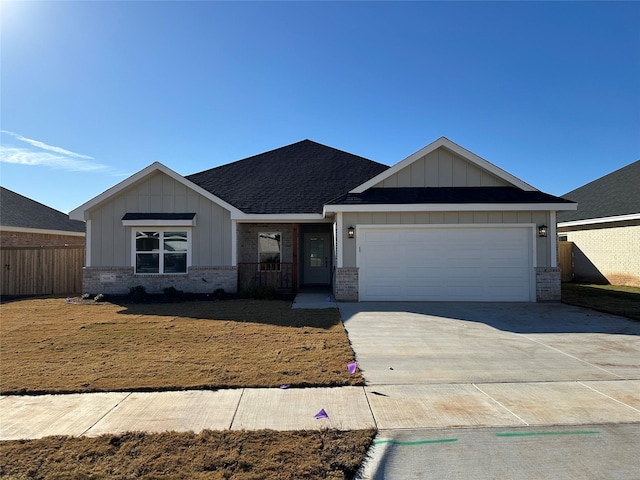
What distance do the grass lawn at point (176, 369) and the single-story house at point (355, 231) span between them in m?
2.19

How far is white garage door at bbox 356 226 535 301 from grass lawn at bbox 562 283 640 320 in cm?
172

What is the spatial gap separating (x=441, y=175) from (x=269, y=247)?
7.04 meters

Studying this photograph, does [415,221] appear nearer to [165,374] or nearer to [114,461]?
[165,374]

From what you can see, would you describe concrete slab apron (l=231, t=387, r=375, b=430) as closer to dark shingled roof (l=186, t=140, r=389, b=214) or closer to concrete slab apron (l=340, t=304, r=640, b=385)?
concrete slab apron (l=340, t=304, r=640, b=385)

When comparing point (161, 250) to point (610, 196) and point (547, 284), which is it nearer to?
point (547, 284)

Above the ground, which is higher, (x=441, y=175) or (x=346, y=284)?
(x=441, y=175)

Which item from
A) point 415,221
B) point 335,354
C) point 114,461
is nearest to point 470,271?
point 415,221

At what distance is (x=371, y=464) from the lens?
3.26m

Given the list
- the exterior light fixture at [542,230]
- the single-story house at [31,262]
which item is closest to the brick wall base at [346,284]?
the exterior light fixture at [542,230]

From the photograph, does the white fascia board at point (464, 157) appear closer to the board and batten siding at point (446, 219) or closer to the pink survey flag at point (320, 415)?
the board and batten siding at point (446, 219)

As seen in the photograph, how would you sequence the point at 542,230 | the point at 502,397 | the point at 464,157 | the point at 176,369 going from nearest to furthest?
the point at 502,397, the point at 176,369, the point at 542,230, the point at 464,157

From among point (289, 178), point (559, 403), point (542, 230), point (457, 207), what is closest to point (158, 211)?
point (289, 178)

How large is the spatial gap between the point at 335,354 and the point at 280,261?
929cm

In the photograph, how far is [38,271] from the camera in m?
14.9
